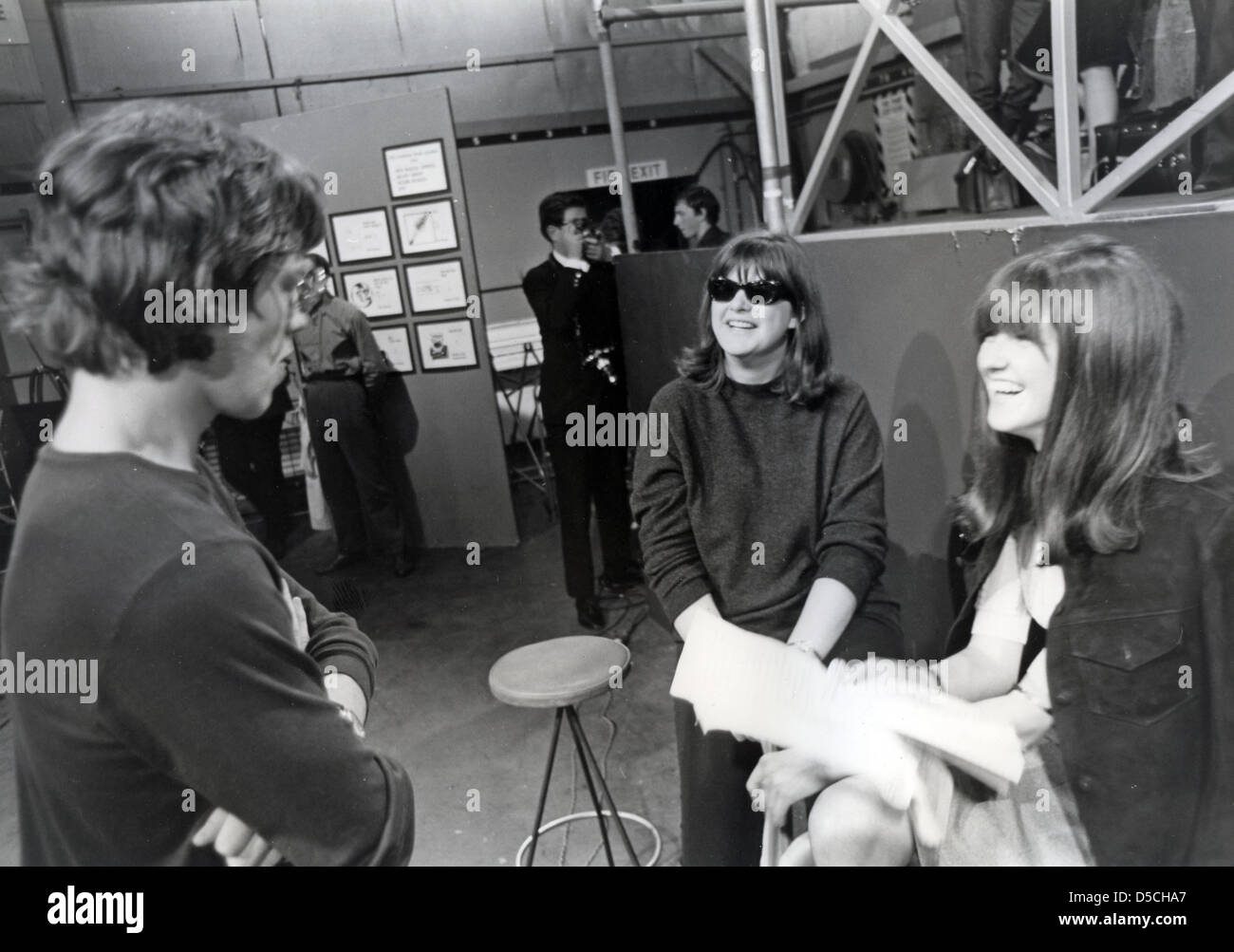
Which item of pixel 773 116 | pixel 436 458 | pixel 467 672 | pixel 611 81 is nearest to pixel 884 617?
pixel 773 116

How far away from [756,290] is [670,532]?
494mm

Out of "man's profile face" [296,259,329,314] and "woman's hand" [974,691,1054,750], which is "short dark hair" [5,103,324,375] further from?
"woman's hand" [974,691,1054,750]

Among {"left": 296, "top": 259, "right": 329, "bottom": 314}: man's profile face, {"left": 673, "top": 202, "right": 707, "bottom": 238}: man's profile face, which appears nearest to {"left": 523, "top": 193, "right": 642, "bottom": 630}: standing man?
{"left": 673, "top": 202, "right": 707, "bottom": 238}: man's profile face

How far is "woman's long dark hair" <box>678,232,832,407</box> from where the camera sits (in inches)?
64.8

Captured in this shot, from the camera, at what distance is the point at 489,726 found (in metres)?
2.61

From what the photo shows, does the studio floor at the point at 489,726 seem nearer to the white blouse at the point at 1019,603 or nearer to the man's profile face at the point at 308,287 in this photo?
the white blouse at the point at 1019,603

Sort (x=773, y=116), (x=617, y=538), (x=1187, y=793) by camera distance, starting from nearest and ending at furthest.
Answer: (x=1187, y=793) < (x=773, y=116) < (x=617, y=538)

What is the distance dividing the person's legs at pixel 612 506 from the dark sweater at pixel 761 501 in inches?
63.4

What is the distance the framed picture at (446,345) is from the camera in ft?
13.9

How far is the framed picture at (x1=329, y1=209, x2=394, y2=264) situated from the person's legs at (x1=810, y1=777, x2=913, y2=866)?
358 centimetres

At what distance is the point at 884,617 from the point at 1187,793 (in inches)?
23.2

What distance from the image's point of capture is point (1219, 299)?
4.24 ft

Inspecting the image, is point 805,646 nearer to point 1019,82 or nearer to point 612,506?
point 1019,82
